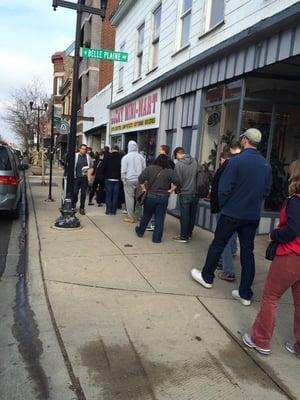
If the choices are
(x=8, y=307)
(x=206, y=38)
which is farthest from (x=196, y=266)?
(x=206, y=38)

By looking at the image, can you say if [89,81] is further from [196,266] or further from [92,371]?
[92,371]

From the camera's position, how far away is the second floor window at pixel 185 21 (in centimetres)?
1040

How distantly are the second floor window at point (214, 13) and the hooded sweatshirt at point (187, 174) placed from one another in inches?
120

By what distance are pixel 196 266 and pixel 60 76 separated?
55.5 meters

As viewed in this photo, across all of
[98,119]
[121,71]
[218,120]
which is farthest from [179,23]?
[98,119]

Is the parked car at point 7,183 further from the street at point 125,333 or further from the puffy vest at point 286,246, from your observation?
the puffy vest at point 286,246

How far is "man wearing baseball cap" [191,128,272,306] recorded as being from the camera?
4621 millimetres

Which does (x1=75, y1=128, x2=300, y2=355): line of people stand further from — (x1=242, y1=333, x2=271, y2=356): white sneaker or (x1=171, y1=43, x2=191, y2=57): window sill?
(x1=171, y1=43, x2=191, y2=57): window sill

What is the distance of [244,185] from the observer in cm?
464

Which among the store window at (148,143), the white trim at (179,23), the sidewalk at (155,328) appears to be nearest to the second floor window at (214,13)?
the white trim at (179,23)

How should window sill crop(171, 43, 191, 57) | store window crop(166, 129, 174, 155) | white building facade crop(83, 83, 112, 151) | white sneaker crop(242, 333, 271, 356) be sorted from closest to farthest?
white sneaker crop(242, 333, 271, 356) → window sill crop(171, 43, 191, 57) → store window crop(166, 129, 174, 155) → white building facade crop(83, 83, 112, 151)

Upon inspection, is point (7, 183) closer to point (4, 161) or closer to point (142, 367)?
point (4, 161)

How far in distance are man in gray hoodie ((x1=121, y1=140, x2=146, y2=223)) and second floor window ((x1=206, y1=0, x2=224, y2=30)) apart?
9.75ft

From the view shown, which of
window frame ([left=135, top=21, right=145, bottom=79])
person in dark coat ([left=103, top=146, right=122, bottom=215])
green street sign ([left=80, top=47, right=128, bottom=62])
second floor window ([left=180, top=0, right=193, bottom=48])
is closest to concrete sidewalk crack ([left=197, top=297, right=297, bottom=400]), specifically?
person in dark coat ([left=103, top=146, right=122, bottom=215])
